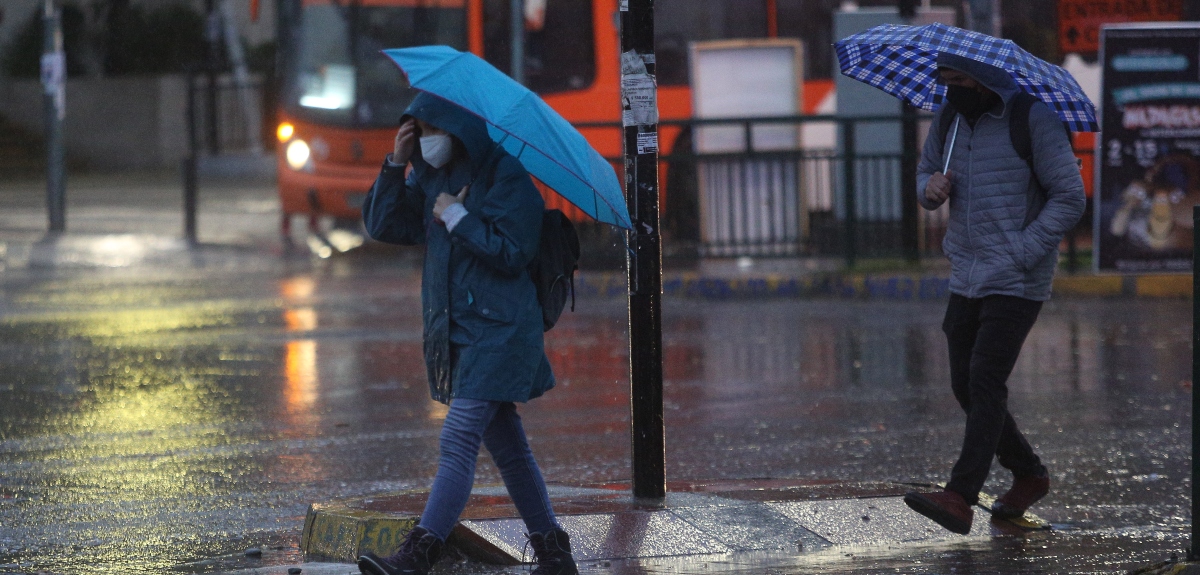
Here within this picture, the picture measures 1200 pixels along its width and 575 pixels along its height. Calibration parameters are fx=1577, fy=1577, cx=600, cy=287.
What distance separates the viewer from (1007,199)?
5.61 m

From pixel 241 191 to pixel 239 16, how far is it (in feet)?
33.1

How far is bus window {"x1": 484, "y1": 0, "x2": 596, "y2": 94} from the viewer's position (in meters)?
17.2

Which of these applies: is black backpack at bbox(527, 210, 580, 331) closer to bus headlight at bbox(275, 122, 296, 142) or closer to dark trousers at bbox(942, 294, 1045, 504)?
dark trousers at bbox(942, 294, 1045, 504)

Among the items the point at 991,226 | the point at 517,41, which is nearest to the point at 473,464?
the point at 991,226

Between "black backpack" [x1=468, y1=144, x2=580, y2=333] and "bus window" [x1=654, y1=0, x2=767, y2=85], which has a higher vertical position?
"bus window" [x1=654, y1=0, x2=767, y2=85]

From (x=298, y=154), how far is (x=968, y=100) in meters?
13.1

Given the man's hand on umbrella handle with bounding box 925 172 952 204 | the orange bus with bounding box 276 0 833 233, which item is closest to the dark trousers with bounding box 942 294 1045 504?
the man's hand on umbrella handle with bounding box 925 172 952 204

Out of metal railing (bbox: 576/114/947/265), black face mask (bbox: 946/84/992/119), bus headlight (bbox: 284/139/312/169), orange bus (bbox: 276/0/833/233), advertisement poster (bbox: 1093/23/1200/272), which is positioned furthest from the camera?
bus headlight (bbox: 284/139/312/169)

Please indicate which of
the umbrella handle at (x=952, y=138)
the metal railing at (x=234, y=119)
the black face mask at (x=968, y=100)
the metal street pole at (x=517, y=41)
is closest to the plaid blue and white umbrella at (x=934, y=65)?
the black face mask at (x=968, y=100)

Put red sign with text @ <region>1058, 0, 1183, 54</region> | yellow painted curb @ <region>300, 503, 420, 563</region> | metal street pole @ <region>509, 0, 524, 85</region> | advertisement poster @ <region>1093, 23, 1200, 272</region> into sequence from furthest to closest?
metal street pole @ <region>509, 0, 524, 85</region> → red sign with text @ <region>1058, 0, 1183, 54</region> → advertisement poster @ <region>1093, 23, 1200, 272</region> → yellow painted curb @ <region>300, 503, 420, 563</region>

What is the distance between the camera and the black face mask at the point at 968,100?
5.65 m

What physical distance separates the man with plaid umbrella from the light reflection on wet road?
358 millimetres

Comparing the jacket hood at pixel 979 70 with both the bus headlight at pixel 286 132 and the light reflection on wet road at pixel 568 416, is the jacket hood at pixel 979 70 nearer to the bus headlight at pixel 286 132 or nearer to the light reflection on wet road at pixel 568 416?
the light reflection on wet road at pixel 568 416

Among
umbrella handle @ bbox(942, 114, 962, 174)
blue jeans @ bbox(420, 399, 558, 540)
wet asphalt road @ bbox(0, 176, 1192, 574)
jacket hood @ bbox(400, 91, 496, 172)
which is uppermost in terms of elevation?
jacket hood @ bbox(400, 91, 496, 172)
